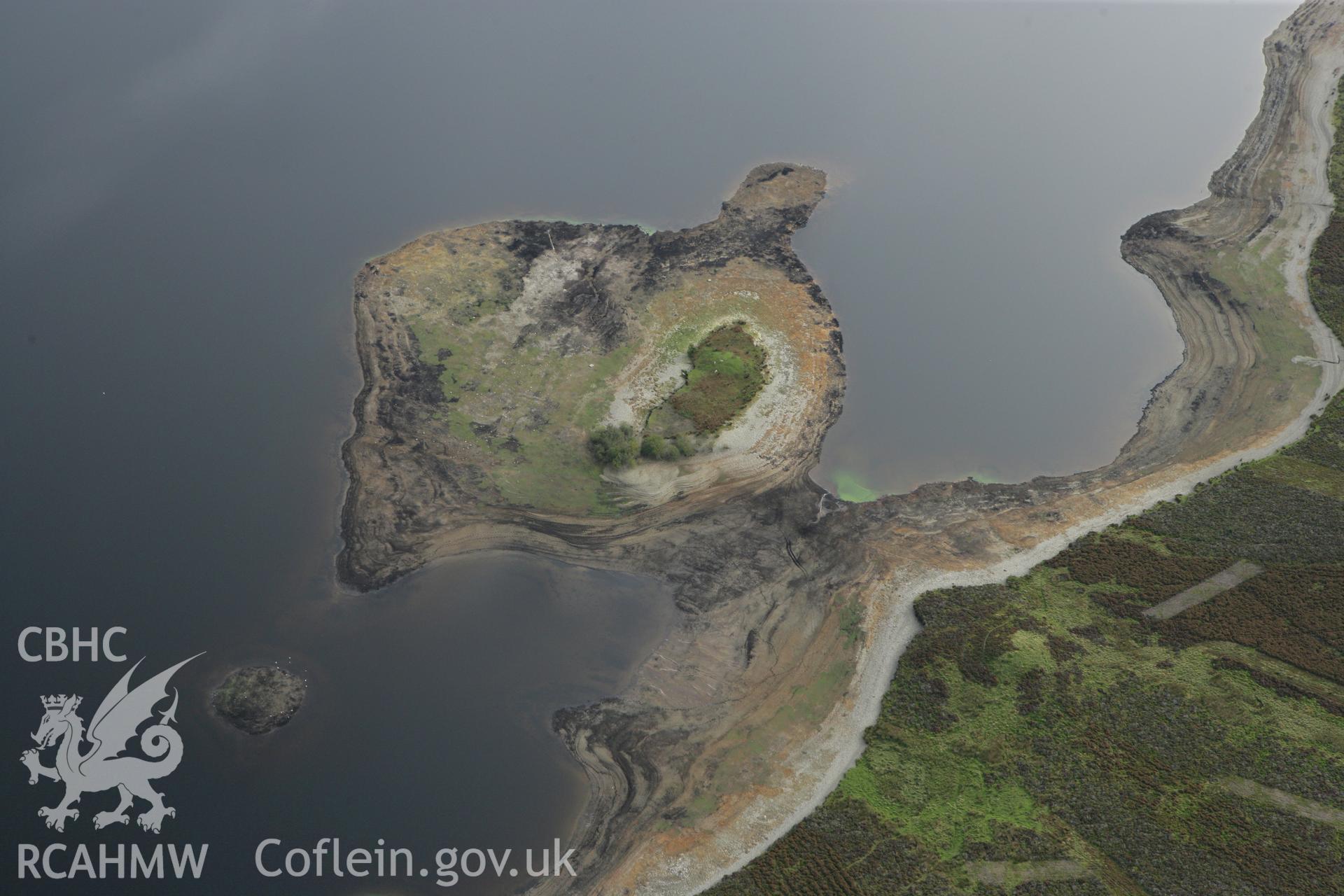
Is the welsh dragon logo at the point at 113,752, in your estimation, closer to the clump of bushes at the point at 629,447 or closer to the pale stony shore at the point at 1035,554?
the pale stony shore at the point at 1035,554

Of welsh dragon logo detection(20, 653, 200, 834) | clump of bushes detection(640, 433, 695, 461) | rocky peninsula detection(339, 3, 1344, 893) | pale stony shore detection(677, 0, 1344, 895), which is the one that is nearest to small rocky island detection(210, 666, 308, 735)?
welsh dragon logo detection(20, 653, 200, 834)

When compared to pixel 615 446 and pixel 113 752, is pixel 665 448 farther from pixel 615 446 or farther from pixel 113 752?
pixel 113 752

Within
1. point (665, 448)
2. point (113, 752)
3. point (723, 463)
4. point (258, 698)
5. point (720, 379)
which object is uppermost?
point (720, 379)

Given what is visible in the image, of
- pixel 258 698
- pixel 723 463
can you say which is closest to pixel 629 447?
pixel 723 463

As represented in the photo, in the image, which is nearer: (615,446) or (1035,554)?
(1035,554)

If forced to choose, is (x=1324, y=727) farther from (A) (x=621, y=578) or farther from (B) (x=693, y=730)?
(A) (x=621, y=578)

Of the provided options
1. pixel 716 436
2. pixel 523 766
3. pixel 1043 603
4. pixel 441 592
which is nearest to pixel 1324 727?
pixel 1043 603

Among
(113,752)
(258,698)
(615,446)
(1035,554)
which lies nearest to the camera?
(113,752)
